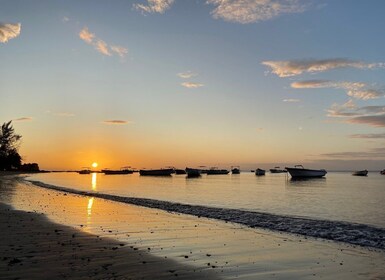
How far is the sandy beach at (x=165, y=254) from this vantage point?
1064cm

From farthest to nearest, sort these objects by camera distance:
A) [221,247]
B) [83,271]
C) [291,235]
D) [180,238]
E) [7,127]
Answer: [7,127] < [291,235] < [180,238] < [221,247] < [83,271]

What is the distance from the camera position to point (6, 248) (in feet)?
41.5

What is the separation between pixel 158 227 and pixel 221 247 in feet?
20.1

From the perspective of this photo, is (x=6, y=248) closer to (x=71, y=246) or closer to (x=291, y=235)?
(x=71, y=246)

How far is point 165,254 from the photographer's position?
1338 cm

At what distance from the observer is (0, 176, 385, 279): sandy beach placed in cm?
1064

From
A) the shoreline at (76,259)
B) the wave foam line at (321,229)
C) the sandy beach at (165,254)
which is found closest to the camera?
the shoreline at (76,259)

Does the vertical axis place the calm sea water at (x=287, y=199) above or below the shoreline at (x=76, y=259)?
below

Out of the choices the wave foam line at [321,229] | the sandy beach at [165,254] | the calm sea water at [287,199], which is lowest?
the calm sea water at [287,199]

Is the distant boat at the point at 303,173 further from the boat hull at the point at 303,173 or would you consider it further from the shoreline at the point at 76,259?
the shoreline at the point at 76,259

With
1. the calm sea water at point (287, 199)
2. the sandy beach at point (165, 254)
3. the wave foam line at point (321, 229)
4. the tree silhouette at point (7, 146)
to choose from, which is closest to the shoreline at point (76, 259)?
the sandy beach at point (165, 254)

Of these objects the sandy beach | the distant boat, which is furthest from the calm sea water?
the distant boat

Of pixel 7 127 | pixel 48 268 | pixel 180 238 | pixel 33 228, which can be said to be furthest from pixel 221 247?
pixel 7 127

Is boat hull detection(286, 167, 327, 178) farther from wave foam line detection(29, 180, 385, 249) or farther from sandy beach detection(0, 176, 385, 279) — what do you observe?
sandy beach detection(0, 176, 385, 279)
